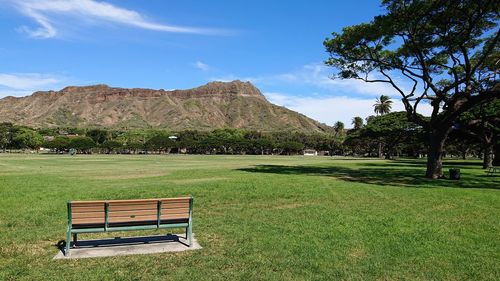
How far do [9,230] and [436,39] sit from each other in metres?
27.6

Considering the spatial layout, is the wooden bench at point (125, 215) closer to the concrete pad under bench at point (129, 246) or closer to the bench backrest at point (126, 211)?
the bench backrest at point (126, 211)

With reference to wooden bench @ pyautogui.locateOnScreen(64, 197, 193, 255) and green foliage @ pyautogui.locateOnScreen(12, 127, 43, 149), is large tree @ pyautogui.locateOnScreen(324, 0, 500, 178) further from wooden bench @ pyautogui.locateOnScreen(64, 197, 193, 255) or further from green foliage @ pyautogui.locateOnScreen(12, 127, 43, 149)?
green foliage @ pyautogui.locateOnScreen(12, 127, 43, 149)

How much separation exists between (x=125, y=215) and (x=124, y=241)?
0.91m

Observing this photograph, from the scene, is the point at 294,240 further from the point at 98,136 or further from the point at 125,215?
the point at 98,136

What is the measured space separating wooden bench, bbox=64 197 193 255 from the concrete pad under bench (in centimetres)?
21

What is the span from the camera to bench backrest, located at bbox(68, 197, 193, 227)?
7969 millimetres

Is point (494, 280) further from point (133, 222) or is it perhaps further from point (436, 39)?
point (436, 39)

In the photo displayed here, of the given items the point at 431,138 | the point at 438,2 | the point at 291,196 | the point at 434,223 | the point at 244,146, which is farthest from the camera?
the point at 244,146

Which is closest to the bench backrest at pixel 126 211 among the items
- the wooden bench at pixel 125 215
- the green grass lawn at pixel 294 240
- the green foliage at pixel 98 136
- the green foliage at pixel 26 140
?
the wooden bench at pixel 125 215

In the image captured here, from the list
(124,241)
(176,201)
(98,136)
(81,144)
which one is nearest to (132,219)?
(124,241)

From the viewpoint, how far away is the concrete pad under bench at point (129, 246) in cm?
791

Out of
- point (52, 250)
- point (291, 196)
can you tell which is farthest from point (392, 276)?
point (291, 196)

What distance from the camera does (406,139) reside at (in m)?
80.4

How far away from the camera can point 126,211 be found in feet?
27.1
